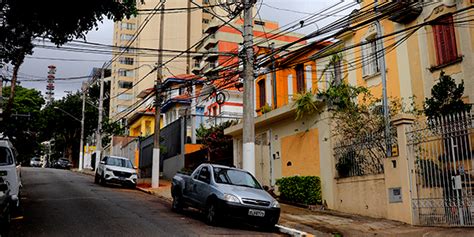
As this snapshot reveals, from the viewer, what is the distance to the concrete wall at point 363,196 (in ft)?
41.8

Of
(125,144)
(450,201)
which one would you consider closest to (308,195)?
(450,201)

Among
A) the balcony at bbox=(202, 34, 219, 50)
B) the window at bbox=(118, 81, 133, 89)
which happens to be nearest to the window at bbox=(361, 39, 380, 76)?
the balcony at bbox=(202, 34, 219, 50)

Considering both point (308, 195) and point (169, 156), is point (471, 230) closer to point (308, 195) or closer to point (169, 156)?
point (308, 195)

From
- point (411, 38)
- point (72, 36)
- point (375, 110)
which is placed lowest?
point (375, 110)

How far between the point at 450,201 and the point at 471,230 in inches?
37.2

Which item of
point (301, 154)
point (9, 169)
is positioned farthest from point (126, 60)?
point (9, 169)

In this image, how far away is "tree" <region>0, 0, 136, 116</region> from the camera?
10000 millimetres

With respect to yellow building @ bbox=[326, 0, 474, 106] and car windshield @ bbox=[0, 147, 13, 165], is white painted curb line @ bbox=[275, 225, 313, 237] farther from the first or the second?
car windshield @ bbox=[0, 147, 13, 165]

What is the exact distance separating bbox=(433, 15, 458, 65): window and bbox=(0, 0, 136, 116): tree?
37.0 feet

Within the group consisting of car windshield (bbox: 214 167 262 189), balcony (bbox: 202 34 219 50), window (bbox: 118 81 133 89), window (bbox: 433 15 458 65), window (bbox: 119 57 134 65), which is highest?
window (bbox: 119 57 134 65)

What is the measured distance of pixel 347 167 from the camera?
14234 mm

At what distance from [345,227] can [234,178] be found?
325 cm

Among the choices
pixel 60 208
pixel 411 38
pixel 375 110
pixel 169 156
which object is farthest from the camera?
pixel 169 156

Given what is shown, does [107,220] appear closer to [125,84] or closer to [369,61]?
[369,61]
